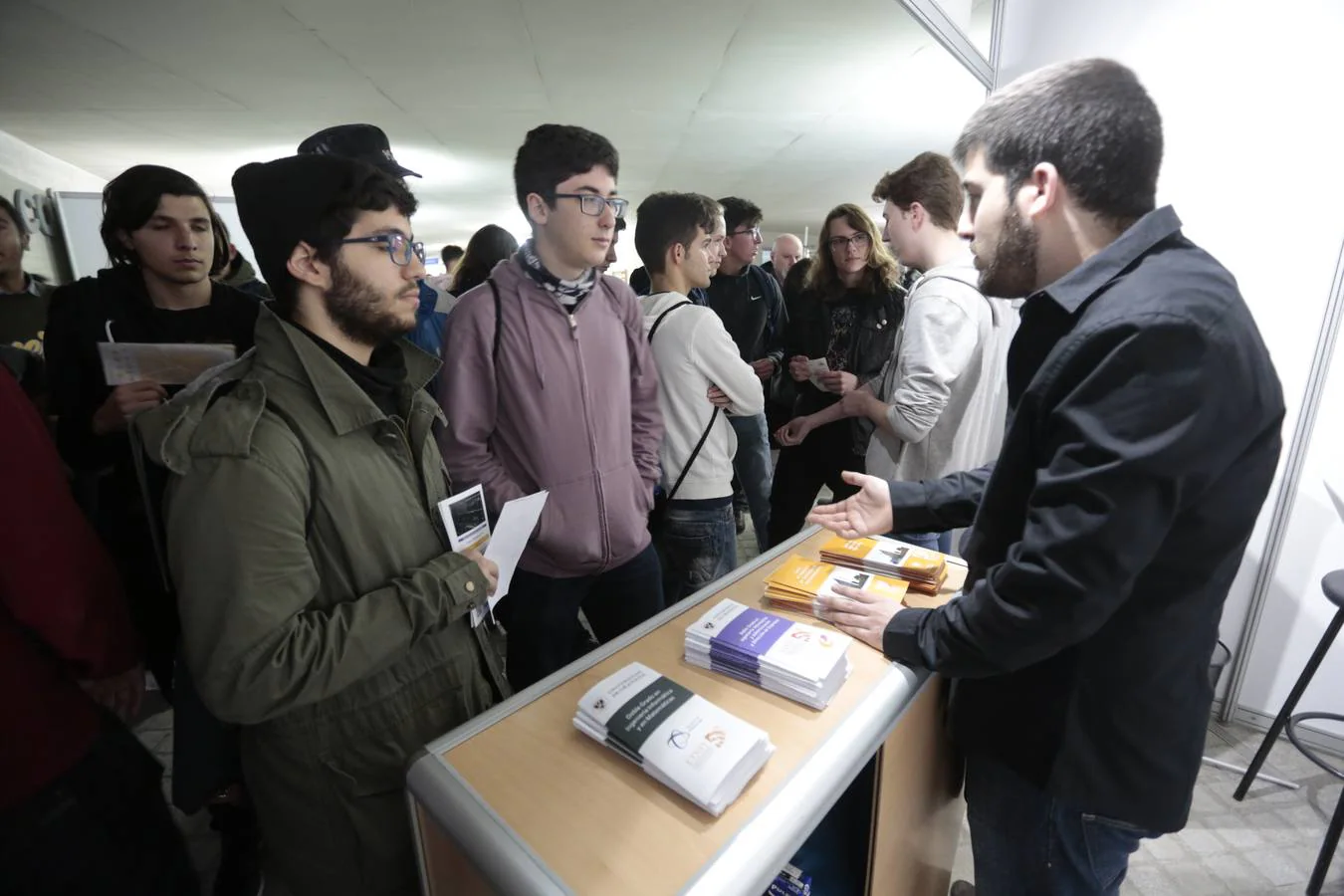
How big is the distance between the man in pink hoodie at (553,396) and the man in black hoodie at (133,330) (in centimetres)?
68

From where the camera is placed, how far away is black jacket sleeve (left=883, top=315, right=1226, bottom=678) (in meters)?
0.66

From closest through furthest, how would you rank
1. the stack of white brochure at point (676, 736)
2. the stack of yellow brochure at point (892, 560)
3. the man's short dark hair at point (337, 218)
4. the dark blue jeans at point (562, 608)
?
the stack of white brochure at point (676, 736) < the man's short dark hair at point (337, 218) < the stack of yellow brochure at point (892, 560) < the dark blue jeans at point (562, 608)

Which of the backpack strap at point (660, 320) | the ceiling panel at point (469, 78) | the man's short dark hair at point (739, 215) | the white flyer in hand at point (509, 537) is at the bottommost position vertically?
the white flyer in hand at point (509, 537)

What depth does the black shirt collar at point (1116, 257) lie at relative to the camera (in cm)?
75

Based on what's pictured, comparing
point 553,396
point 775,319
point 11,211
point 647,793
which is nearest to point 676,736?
point 647,793

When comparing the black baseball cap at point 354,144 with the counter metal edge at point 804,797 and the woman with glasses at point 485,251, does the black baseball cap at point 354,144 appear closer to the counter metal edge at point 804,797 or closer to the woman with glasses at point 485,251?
the woman with glasses at point 485,251

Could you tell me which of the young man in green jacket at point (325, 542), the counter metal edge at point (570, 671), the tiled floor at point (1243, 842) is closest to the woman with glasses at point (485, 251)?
the young man in green jacket at point (325, 542)

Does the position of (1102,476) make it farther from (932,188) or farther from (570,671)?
(932,188)

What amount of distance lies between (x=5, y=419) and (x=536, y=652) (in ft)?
3.74

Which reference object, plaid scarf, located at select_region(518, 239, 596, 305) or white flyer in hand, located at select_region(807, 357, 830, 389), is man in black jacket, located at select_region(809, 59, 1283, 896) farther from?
white flyer in hand, located at select_region(807, 357, 830, 389)

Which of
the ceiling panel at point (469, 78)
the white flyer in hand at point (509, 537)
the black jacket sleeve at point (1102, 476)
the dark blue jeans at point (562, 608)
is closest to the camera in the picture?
the black jacket sleeve at point (1102, 476)

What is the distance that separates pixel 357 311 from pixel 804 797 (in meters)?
1.08

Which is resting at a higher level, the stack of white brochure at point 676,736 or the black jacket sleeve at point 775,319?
the black jacket sleeve at point 775,319

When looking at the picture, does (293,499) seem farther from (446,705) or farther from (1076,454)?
(1076,454)
